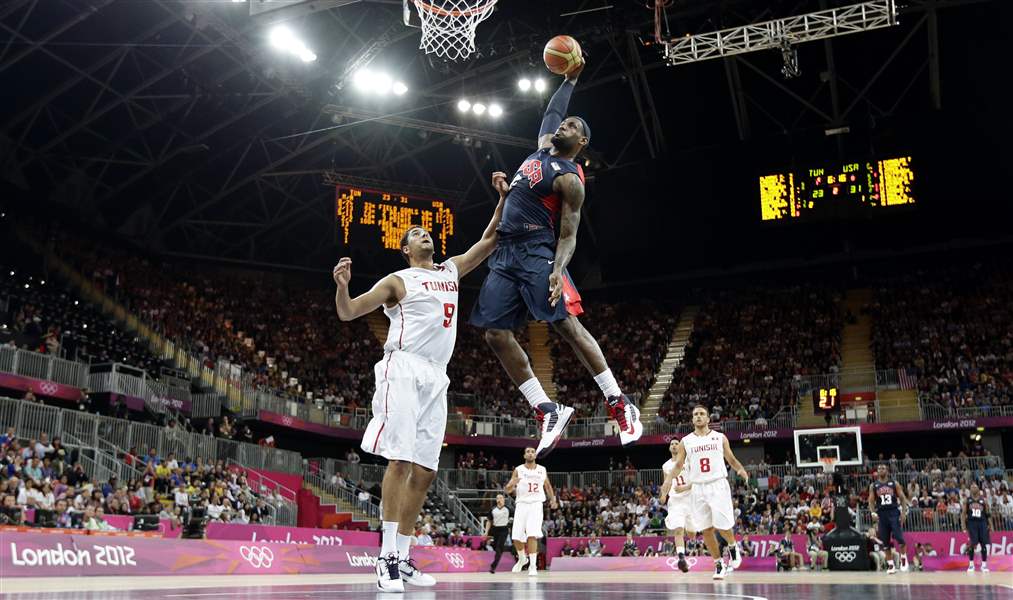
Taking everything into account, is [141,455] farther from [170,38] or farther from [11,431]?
[170,38]

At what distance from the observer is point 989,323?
1248 inches

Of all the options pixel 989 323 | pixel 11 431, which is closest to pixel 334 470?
pixel 11 431

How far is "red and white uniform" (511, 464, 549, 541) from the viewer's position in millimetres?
15898

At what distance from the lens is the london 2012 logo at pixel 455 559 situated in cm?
1938

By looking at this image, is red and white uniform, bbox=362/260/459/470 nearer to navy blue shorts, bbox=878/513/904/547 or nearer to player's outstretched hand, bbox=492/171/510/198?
player's outstretched hand, bbox=492/171/510/198

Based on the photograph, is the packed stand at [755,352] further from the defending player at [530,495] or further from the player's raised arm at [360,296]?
the player's raised arm at [360,296]

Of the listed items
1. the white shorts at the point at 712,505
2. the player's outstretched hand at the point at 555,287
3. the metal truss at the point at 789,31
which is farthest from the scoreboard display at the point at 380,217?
the player's outstretched hand at the point at 555,287

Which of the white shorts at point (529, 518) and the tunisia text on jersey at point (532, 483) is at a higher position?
the tunisia text on jersey at point (532, 483)

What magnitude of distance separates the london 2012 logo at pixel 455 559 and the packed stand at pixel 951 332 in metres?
17.7

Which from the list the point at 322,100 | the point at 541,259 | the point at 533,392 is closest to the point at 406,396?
the point at 533,392

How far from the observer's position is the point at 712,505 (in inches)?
495

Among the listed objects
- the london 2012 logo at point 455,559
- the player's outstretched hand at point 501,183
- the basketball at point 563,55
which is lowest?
the london 2012 logo at point 455,559

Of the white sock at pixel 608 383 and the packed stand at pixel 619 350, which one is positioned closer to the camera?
the white sock at pixel 608 383

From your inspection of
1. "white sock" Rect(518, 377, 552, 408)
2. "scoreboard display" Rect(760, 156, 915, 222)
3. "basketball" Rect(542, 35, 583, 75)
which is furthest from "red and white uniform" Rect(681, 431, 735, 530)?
"scoreboard display" Rect(760, 156, 915, 222)
